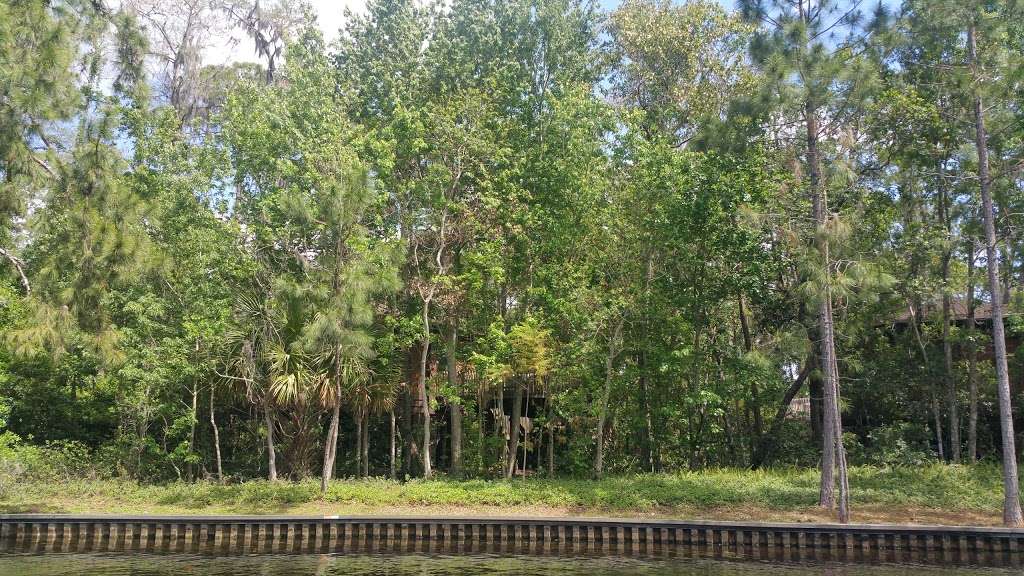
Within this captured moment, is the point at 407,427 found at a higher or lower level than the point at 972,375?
lower

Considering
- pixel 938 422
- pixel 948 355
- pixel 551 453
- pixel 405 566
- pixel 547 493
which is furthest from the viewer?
pixel 551 453

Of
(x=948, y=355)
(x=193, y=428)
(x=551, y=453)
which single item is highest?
(x=948, y=355)

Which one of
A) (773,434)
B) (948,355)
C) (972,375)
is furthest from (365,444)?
(972,375)

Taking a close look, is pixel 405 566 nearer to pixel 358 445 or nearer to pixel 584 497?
pixel 584 497

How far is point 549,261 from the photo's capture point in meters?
21.7

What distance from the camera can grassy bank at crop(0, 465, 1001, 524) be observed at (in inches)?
642

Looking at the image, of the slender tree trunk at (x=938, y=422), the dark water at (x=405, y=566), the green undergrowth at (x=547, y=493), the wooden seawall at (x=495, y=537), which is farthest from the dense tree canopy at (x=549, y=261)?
the dark water at (x=405, y=566)

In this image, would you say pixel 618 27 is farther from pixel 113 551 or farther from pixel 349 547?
pixel 113 551

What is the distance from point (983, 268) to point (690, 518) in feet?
35.4

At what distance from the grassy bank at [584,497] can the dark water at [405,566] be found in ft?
7.95

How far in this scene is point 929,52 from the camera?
1962cm

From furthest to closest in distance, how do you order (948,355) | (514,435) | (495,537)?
(514,435) → (948,355) → (495,537)

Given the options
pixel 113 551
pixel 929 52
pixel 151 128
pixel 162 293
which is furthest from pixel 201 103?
pixel 929 52

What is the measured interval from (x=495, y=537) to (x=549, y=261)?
8.73 m
